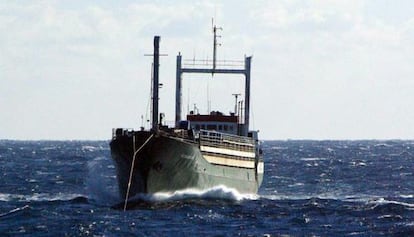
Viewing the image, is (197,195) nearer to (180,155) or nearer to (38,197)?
(180,155)

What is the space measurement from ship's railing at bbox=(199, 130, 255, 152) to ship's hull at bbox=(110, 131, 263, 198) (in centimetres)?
144

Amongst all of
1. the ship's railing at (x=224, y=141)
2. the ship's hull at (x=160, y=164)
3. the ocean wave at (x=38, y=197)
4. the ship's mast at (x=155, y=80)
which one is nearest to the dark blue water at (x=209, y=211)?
the ocean wave at (x=38, y=197)

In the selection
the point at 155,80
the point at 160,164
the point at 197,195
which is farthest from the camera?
the point at 155,80

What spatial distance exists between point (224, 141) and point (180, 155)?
596 cm

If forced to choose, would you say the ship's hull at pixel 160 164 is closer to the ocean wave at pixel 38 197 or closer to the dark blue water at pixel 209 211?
the dark blue water at pixel 209 211

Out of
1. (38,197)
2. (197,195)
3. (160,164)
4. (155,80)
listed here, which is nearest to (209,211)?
(160,164)

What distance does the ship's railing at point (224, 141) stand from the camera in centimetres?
7012

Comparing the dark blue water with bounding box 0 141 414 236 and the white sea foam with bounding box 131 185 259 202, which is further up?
the white sea foam with bounding box 131 185 259 202

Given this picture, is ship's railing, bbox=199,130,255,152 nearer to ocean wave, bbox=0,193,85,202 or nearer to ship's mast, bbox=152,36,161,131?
ship's mast, bbox=152,36,161,131

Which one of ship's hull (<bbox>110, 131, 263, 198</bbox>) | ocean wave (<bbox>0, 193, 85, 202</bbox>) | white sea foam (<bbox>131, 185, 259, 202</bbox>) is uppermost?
ship's hull (<bbox>110, 131, 263, 198</bbox>)

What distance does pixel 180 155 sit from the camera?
220ft

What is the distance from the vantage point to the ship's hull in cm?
6644

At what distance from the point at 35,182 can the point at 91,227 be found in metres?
43.5

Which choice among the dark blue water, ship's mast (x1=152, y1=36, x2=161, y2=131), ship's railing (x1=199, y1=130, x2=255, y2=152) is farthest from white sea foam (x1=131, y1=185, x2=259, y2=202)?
ship's mast (x1=152, y1=36, x2=161, y2=131)
